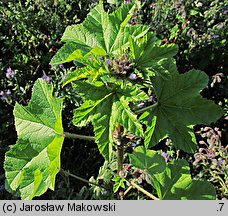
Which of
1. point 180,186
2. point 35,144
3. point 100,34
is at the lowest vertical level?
point 180,186

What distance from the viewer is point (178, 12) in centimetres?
235

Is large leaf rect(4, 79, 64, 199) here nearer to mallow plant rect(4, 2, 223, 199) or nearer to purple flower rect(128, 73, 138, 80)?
mallow plant rect(4, 2, 223, 199)

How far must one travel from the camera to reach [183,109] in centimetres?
104

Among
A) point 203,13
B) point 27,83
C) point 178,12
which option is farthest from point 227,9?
point 27,83

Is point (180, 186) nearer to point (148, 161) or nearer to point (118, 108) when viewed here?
point (148, 161)

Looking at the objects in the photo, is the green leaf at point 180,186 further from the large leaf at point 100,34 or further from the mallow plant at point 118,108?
the large leaf at point 100,34

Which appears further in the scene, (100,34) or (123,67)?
(100,34)

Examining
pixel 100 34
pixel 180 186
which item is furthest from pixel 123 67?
pixel 180 186

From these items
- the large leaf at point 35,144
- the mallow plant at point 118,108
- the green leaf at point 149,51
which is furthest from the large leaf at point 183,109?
the large leaf at point 35,144

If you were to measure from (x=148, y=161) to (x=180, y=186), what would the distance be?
0.13 meters

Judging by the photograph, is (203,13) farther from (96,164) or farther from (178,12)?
(96,164)

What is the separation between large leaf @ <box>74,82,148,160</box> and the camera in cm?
89

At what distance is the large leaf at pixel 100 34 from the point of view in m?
0.97

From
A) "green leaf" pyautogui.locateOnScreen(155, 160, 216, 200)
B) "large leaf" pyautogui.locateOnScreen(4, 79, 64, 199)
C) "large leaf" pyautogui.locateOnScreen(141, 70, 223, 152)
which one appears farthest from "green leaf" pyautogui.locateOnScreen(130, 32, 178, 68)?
"green leaf" pyautogui.locateOnScreen(155, 160, 216, 200)
